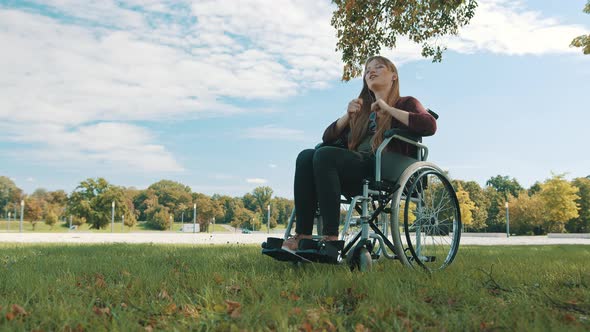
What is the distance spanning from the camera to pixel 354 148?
3.36 meters

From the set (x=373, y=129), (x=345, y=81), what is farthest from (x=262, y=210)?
(x=373, y=129)

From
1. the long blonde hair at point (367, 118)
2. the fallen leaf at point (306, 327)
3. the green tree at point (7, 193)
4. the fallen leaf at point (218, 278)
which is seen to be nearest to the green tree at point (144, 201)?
the green tree at point (7, 193)

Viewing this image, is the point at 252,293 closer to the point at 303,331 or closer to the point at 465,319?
the point at 303,331

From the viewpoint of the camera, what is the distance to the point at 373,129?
333 cm

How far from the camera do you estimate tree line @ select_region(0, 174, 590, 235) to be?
33.0 meters

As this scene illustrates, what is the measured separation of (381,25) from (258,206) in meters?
67.6

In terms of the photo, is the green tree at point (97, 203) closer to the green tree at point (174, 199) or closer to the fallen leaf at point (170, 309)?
the green tree at point (174, 199)

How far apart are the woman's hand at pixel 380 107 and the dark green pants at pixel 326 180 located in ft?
1.05

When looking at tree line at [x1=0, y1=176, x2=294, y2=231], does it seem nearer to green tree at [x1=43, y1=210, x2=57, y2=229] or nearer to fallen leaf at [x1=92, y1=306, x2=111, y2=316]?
green tree at [x1=43, y1=210, x2=57, y2=229]

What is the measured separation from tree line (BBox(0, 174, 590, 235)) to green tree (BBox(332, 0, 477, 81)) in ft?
77.1

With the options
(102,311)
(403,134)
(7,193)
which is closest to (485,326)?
(102,311)

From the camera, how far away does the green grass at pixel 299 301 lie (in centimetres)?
176

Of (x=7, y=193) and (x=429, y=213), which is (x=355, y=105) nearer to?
(x=429, y=213)

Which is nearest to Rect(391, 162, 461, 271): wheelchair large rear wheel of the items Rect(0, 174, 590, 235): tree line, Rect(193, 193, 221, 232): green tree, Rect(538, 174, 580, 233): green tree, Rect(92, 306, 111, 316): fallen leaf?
Rect(92, 306, 111, 316): fallen leaf
